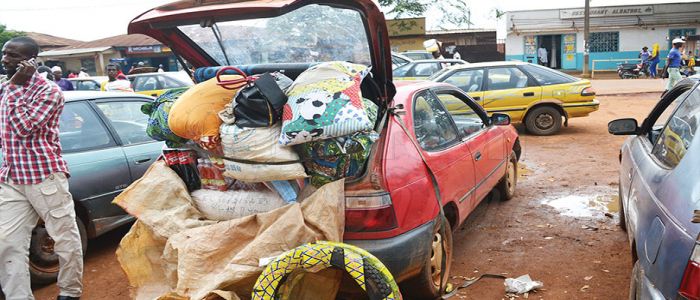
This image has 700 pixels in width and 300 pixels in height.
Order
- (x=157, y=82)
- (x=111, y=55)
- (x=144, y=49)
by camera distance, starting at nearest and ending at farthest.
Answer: (x=157, y=82) < (x=144, y=49) < (x=111, y=55)

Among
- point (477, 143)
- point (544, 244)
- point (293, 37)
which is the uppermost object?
point (293, 37)

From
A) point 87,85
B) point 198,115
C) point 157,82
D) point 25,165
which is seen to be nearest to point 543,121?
point 198,115

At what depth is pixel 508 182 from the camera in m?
5.73

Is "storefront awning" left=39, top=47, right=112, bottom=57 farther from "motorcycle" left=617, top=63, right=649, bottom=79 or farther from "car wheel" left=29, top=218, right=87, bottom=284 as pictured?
"car wheel" left=29, top=218, right=87, bottom=284

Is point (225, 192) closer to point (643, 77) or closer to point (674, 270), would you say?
point (674, 270)

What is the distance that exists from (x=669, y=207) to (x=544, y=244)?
7.60 ft

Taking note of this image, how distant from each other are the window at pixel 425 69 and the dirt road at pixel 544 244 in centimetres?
586

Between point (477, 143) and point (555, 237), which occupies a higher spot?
point (477, 143)

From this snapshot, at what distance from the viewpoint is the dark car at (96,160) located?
427 cm

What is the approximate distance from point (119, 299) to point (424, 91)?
9.07 feet

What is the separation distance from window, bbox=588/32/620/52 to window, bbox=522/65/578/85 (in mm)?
22571

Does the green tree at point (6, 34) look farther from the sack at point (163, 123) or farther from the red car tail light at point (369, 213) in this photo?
the red car tail light at point (369, 213)

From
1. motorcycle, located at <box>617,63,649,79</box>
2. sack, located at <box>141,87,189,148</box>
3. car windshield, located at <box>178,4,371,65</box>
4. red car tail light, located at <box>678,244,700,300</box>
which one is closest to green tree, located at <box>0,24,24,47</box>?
motorcycle, located at <box>617,63,649,79</box>

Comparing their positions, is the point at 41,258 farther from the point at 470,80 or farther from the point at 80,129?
the point at 470,80
